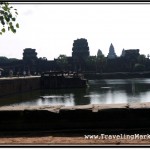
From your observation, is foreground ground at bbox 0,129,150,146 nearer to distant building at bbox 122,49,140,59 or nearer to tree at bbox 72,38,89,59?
tree at bbox 72,38,89,59

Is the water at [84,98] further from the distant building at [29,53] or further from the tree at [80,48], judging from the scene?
the distant building at [29,53]

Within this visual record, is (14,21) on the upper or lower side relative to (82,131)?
upper

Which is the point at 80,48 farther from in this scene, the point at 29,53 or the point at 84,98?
the point at 84,98

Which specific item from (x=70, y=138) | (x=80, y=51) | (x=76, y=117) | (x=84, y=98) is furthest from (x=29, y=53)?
(x=70, y=138)

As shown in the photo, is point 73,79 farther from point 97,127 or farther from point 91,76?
point 97,127

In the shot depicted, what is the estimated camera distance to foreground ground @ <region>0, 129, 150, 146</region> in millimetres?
4117

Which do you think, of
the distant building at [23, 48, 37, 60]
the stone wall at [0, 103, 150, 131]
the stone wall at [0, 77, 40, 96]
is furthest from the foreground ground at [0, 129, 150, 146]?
the distant building at [23, 48, 37, 60]

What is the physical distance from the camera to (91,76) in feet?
277

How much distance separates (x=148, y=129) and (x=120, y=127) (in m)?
0.47

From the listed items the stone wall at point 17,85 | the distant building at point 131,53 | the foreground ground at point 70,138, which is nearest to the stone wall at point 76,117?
the foreground ground at point 70,138

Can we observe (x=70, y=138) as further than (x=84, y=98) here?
No

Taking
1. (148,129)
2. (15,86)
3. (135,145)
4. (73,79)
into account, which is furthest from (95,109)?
(73,79)

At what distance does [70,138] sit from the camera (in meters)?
4.51

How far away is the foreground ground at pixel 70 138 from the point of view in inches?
162
